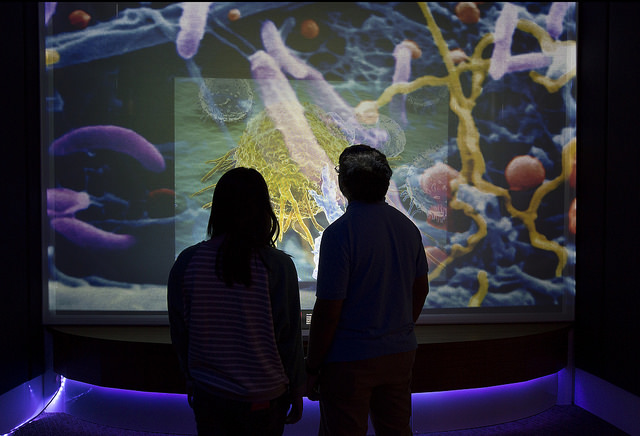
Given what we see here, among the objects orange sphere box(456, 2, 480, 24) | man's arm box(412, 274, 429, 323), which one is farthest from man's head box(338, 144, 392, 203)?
orange sphere box(456, 2, 480, 24)

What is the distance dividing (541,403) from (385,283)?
7.01 ft

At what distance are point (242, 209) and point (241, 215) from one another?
2 centimetres

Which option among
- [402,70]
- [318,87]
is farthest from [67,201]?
[402,70]

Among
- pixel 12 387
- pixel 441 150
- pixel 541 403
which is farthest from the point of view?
pixel 441 150

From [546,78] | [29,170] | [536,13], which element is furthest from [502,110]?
[29,170]

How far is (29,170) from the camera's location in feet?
10.2

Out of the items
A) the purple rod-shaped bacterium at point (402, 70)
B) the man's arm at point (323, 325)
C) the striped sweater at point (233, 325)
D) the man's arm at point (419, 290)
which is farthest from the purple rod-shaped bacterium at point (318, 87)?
the striped sweater at point (233, 325)

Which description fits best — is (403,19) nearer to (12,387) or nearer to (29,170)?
(29,170)

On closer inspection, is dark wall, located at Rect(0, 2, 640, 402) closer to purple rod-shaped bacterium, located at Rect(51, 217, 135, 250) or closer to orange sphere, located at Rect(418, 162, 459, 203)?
purple rod-shaped bacterium, located at Rect(51, 217, 135, 250)

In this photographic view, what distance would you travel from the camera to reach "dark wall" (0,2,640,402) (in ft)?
9.37

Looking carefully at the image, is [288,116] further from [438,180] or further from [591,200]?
[591,200]

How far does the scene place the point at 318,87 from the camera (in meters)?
3.28

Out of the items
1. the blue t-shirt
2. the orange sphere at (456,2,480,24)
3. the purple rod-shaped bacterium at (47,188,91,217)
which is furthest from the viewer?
the orange sphere at (456,2,480,24)

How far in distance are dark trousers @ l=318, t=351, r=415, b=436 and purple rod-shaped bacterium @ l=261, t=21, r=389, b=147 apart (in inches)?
76.0
